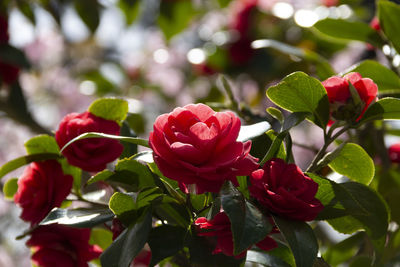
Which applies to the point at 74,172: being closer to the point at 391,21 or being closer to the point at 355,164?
the point at 355,164

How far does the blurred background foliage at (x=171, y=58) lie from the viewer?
5.41 feet

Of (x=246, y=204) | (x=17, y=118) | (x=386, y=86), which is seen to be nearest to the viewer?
(x=246, y=204)

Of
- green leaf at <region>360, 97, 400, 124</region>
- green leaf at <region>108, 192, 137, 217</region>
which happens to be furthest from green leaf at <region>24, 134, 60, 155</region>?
green leaf at <region>360, 97, 400, 124</region>

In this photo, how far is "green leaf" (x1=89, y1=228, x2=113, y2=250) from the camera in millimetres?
981

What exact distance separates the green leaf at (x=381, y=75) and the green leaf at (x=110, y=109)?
0.41 metres

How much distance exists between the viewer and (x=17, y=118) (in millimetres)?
1633

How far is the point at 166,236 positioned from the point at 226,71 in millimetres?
1451

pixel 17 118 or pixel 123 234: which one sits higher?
pixel 123 234

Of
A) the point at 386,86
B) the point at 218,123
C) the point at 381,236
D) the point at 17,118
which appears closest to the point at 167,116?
the point at 218,123

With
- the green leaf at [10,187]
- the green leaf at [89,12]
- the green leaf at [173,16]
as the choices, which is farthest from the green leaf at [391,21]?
the green leaf at [173,16]

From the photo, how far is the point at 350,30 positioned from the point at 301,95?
1.48ft

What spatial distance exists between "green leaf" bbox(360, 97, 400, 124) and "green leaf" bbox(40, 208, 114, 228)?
0.36 m

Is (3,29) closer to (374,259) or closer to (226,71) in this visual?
(226,71)

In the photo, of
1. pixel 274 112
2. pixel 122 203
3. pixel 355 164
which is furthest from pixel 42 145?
pixel 355 164
